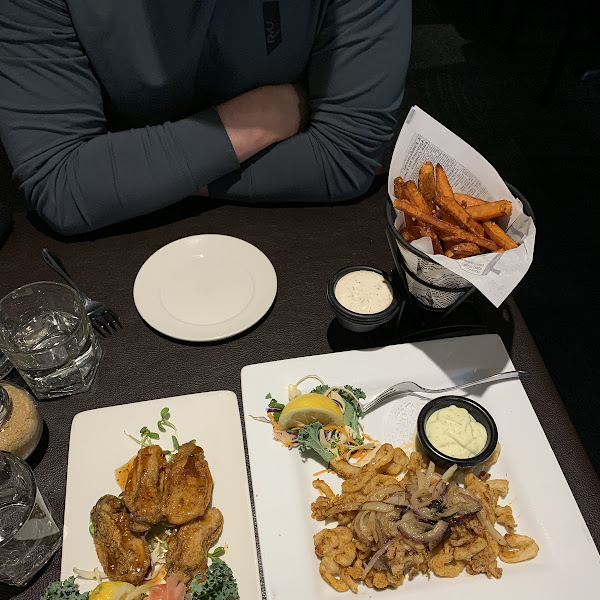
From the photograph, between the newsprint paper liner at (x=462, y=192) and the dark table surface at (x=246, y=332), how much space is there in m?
0.25

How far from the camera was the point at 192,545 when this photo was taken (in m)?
1.22

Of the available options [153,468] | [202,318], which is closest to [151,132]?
[202,318]

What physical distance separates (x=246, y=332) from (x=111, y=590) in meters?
0.77

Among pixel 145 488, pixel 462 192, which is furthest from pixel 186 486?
pixel 462 192

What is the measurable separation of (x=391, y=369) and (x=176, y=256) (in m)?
0.78

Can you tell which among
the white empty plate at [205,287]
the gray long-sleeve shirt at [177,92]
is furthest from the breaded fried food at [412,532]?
the gray long-sleeve shirt at [177,92]

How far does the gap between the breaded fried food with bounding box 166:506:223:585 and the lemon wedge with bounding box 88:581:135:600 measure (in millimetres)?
89

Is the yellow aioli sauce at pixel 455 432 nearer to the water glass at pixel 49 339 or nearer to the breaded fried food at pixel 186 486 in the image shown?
the breaded fried food at pixel 186 486

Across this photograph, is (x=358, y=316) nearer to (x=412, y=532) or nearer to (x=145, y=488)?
(x=412, y=532)

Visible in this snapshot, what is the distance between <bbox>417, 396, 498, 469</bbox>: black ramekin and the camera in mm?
1360

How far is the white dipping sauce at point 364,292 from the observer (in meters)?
1.57

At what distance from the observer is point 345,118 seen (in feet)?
6.27

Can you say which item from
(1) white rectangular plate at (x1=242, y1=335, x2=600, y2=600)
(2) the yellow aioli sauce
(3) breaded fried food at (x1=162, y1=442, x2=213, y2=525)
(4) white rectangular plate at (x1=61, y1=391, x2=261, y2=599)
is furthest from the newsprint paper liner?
(3) breaded fried food at (x1=162, y1=442, x2=213, y2=525)

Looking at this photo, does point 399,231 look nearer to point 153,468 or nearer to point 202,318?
point 202,318
